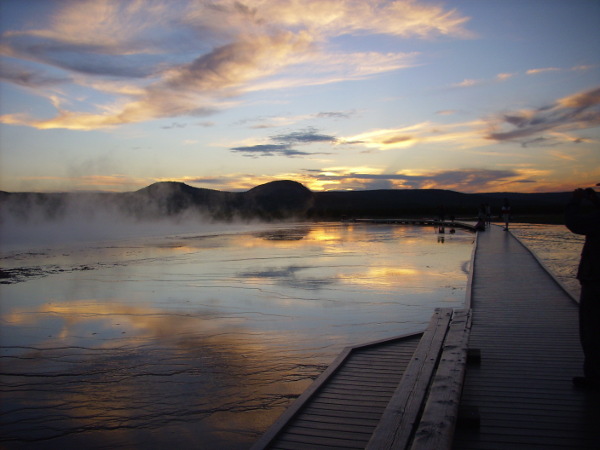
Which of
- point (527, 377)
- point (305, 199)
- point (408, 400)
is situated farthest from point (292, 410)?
point (305, 199)

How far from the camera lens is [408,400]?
313cm

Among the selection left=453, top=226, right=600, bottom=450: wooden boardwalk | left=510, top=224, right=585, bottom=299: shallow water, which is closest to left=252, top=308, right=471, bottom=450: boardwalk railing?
left=453, top=226, right=600, bottom=450: wooden boardwalk

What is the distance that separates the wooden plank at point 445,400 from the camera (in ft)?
8.27

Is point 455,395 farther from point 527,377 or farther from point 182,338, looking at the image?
point 182,338

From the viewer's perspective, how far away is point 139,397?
514 centimetres

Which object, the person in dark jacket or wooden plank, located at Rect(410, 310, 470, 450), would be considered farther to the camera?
the person in dark jacket

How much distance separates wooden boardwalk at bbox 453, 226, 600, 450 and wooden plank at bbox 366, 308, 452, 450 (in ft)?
1.41

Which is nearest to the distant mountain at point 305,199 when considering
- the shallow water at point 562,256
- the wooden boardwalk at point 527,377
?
the shallow water at point 562,256

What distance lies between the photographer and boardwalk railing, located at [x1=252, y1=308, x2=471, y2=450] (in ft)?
8.69

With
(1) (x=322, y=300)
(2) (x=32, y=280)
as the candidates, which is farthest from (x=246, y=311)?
(2) (x=32, y=280)

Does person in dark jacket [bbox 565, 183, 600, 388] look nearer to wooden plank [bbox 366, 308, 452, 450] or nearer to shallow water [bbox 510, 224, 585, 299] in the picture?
wooden plank [bbox 366, 308, 452, 450]

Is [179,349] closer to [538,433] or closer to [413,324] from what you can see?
[413,324]

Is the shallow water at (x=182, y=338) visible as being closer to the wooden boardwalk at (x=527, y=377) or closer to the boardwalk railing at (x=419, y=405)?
the boardwalk railing at (x=419, y=405)

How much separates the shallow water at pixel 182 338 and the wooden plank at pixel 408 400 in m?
1.62
